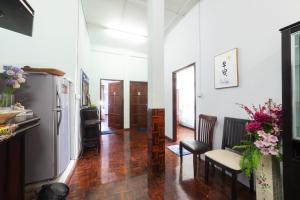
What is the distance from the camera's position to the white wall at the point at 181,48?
10.5ft

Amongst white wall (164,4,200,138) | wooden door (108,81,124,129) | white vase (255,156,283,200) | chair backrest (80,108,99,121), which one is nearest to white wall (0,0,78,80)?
chair backrest (80,108,99,121)

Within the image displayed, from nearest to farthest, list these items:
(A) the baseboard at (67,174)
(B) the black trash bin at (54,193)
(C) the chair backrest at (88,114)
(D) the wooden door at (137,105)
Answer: (B) the black trash bin at (54,193) < (A) the baseboard at (67,174) < (C) the chair backrest at (88,114) < (D) the wooden door at (137,105)

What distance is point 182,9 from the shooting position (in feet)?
11.2

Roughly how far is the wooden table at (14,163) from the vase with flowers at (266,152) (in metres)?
2.17

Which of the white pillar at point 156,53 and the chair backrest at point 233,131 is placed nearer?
the chair backrest at point 233,131

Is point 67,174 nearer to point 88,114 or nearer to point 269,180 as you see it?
point 88,114

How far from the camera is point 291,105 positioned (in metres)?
1.30

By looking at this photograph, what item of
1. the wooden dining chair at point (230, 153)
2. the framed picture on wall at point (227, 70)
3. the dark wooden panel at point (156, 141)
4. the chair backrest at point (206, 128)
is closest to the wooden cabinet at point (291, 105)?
the wooden dining chair at point (230, 153)

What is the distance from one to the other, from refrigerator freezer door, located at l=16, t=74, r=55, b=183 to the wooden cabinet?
2.61 m

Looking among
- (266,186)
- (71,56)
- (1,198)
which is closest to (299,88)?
(266,186)

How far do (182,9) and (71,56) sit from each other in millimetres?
2713

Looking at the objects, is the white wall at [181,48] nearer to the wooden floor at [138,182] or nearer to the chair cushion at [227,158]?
the chair cushion at [227,158]

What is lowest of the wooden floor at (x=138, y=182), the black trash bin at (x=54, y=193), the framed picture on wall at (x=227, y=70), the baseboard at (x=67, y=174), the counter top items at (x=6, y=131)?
the wooden floor at (x=138, y=182)

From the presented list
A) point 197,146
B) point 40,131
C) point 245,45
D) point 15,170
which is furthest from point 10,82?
point 245,45
